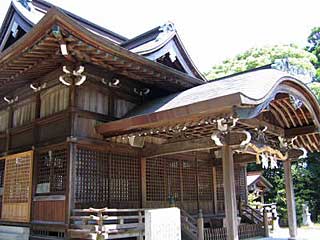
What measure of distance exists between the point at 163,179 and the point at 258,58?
804 inches

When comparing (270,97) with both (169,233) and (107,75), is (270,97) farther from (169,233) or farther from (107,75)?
(107,75)

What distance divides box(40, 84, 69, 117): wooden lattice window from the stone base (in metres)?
3.16

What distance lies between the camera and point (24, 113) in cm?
1073

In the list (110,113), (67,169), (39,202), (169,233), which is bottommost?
(169,233)

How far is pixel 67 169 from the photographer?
8.41 meters

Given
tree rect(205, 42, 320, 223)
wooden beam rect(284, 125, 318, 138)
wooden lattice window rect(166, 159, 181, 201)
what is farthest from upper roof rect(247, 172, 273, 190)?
wooden beam rect(284, 125, 318, 138)

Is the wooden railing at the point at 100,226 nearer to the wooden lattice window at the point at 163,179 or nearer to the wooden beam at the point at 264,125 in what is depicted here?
the wooden lattice window at the point at 163,179

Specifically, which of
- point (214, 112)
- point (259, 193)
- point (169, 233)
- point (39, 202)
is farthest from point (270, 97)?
point (259, 193)

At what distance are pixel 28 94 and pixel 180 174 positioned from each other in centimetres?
535

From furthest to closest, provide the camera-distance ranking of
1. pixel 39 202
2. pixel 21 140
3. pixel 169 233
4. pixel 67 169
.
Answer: pixel 21 140 → pixel 39 202 → pixel 67 169 → pixel 169 233

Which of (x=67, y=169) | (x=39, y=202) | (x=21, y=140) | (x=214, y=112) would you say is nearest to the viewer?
(x=214, y=112)

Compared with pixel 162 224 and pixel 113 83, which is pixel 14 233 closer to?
pixel 113 83

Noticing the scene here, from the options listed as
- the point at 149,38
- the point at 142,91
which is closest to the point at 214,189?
the point at 142,91

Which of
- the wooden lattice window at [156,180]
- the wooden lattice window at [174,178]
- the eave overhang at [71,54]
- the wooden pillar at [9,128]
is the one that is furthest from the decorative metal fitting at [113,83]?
the wooden pillar at [9,128]
